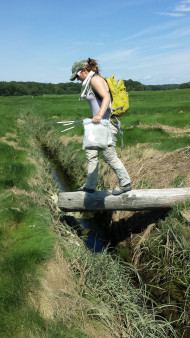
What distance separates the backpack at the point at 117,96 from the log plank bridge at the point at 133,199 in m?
1.57

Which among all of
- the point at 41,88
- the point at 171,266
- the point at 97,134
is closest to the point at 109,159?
the point at 97,134

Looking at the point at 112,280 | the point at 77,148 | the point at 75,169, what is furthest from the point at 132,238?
the point at 77,148

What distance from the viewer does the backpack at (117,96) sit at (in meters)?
4.61

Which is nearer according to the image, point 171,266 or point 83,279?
point 83,279

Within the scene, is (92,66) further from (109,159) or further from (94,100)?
(109,159)

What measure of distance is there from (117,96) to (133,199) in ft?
6.25

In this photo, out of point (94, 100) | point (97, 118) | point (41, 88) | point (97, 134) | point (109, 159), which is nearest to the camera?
point (97, 118)

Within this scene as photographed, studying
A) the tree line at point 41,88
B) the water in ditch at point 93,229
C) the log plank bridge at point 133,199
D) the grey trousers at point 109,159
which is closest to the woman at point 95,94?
the grey trousers at point 109,159

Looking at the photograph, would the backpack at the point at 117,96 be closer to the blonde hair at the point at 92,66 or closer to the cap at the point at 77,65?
the blonde hair at the point at 92,66

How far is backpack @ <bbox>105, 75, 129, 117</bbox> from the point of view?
4605 mm

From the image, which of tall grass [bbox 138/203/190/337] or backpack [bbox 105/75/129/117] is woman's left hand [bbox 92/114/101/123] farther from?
tall grass [bbox 138/203/190/337]

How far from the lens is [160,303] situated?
4406 millimetres

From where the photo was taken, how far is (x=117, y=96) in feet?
15.3

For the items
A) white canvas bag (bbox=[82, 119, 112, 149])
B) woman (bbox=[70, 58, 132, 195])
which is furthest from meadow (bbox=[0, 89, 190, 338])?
white canvas bag (bbox=[82, 119, 112, 149])
